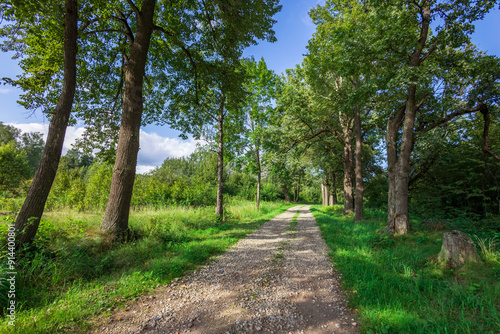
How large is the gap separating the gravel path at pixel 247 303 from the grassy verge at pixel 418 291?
1.19ft

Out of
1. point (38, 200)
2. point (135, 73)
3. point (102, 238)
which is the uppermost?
point (135, 73)

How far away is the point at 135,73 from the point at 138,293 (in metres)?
6.21

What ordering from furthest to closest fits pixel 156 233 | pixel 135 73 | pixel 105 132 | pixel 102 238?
pixel 105 132, pixel 156 233, pixel 135 73, pixel 102 238

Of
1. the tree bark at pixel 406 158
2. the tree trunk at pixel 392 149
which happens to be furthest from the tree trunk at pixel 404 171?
the tree trunk at pixel 392 149

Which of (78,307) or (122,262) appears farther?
(122,262)

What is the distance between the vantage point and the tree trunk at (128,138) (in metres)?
5.55

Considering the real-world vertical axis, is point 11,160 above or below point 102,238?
above

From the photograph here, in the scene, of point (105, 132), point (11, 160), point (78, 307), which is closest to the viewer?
point (78, 307)

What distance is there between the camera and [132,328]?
2.36m

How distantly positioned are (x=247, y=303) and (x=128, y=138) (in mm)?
5686

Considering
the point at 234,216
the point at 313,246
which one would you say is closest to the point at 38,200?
the point at 313,246

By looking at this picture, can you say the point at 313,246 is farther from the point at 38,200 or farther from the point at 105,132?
the point at 105,132

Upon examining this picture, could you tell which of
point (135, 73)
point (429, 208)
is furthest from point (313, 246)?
point (429, 208)

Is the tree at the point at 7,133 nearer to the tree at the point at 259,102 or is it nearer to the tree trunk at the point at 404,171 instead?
the tree at the point at 259,102
